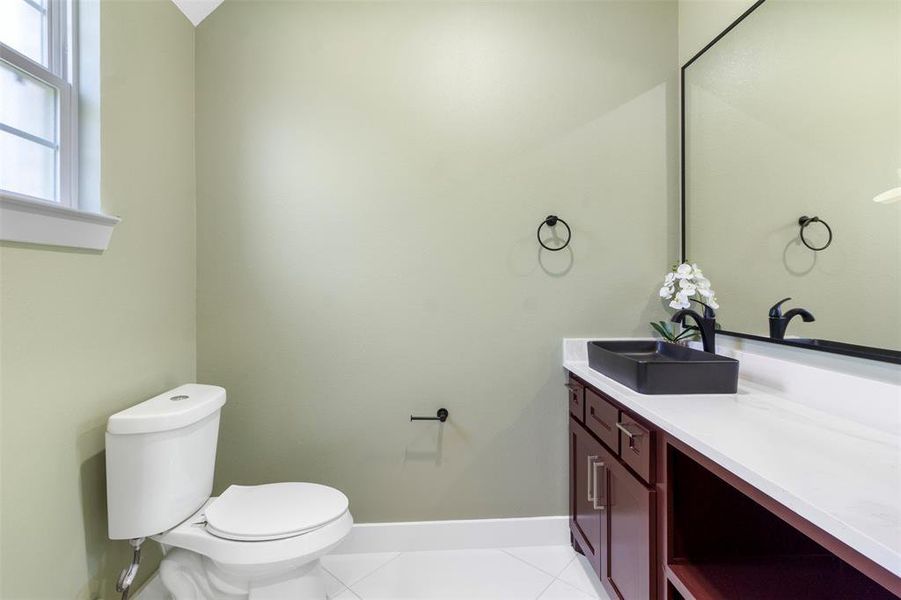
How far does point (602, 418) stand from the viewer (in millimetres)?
1537

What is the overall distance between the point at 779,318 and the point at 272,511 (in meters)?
1.85

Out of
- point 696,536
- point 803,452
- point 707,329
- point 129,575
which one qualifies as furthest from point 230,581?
point 707,329

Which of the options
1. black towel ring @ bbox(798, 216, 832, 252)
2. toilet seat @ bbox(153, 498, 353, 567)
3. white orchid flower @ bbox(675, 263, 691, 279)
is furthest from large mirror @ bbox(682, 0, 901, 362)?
toilet seat @ bbox(153, 498, 353, 567)

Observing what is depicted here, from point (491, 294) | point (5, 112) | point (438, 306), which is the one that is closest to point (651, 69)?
point (491, 294)

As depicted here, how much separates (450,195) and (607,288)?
0.87 metres

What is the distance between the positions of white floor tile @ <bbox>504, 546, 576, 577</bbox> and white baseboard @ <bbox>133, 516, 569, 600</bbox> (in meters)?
0.02

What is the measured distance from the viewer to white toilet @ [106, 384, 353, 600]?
126 centimetres

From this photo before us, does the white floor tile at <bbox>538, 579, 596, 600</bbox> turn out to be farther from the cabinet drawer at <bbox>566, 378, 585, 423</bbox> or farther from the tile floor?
the cabinet drawer at <bbox>566, 378, 585, 423</bbox>

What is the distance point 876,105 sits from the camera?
3.58 feet

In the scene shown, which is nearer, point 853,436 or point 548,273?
point 853,436

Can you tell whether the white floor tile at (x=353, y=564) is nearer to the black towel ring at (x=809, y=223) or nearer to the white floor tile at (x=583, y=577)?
the white floor tile at (x=583, y=577)

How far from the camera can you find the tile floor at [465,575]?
1614 mm

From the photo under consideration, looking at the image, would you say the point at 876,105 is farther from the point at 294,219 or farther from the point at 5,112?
the point at 5,112

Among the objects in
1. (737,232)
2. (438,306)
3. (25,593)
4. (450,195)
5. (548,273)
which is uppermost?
(450,195)
